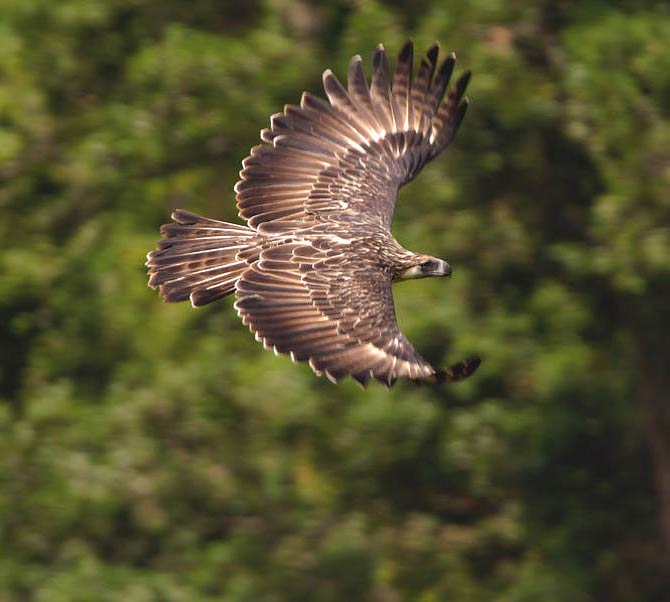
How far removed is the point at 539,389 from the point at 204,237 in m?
4.47

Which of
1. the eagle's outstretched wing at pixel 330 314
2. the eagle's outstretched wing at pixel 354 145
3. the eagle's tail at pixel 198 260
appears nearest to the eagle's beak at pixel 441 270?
the eagle's outstretched wing at pixel 330 314

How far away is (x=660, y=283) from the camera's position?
497 inches

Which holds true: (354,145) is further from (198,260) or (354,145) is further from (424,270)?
(198,260)

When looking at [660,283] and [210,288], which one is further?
[660,283]

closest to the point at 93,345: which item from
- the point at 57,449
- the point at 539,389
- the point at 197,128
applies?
the point at 57,449

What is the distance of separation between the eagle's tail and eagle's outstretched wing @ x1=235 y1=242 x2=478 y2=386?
0.75 ft

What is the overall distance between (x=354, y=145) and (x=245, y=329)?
3116 mm

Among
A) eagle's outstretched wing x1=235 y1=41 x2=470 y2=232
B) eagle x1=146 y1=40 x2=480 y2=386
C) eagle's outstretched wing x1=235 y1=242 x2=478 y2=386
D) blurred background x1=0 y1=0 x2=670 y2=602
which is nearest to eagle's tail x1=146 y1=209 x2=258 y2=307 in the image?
eagle x1=146 y1=40 x2=480 y2=386

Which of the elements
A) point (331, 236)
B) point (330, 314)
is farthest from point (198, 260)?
point (330, 314)

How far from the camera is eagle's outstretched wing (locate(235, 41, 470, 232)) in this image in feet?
30.1

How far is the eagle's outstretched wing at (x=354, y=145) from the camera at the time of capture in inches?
361

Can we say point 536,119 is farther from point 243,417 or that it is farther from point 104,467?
point 104,467

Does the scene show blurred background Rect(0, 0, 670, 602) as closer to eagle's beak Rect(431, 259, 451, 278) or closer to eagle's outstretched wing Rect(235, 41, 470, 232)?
eagle's outstretched wing Rect(235, 41, 470, 232)

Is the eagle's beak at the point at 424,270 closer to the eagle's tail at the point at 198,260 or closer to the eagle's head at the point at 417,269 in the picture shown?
the eagle's head at the point at 417,269
